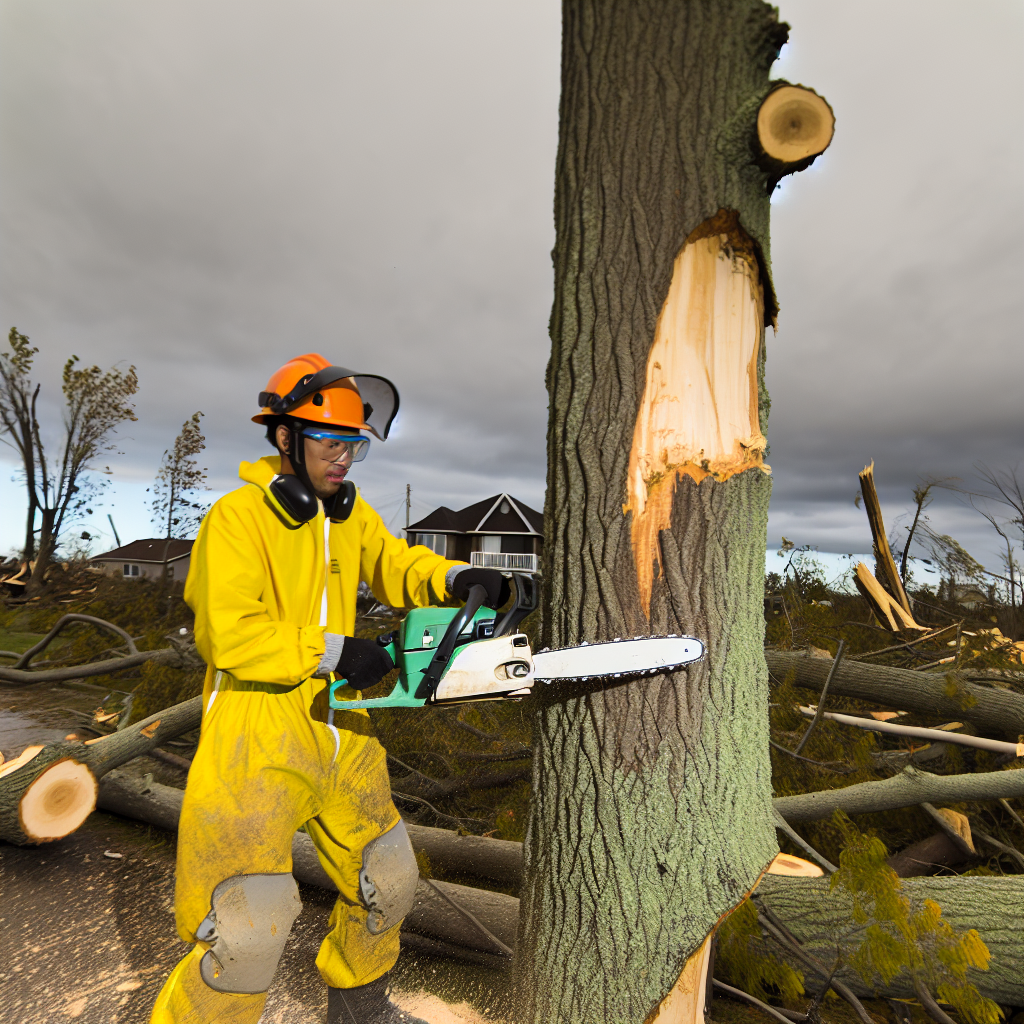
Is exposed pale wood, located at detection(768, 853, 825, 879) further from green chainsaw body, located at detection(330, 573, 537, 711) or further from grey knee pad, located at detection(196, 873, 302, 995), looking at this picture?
grey knee pad, located at detection(196, 873, 302, 995)

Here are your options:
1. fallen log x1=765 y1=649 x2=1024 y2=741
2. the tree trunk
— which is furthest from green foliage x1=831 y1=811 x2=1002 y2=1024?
the tree trunk

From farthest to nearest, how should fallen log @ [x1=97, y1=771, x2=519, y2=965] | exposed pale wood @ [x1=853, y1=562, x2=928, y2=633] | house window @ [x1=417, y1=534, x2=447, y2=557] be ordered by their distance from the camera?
house window @ [x1=417, y1=534, x2=447, y2=557], exposed pale wood @ [x1=853, y1=562, x2=928, y2=633], fallen log @ [x1=97, y1=771, x2=519, y2=965]

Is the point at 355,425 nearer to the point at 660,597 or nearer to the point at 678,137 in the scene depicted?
the point at 660,597

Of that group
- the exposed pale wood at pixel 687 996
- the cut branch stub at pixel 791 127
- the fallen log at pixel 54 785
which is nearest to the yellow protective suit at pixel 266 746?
the exposed pale wood at pixel 687 996

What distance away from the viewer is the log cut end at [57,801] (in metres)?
3.10

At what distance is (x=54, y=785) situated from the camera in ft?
10.4

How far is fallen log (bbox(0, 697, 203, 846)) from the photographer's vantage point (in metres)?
3.07

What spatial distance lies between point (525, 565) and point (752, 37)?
1529cm

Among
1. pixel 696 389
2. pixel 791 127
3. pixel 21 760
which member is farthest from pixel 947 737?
pixel 21 760

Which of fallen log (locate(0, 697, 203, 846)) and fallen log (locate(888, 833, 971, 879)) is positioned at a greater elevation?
fallen log (locate(0, 697, 203, 846))

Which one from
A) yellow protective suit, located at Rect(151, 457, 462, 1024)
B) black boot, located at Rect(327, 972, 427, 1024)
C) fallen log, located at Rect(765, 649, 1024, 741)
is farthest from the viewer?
fallen log, located at Rect(765, 649, 1024, 741)

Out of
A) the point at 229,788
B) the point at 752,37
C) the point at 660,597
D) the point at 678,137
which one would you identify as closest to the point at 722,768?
the point at 660,597

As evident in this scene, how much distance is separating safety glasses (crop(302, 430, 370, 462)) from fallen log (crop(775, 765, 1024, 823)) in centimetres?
238

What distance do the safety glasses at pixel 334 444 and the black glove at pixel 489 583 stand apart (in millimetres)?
479
